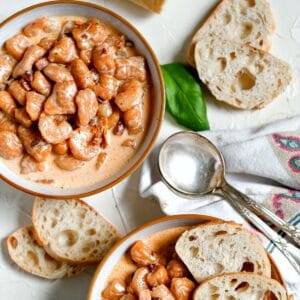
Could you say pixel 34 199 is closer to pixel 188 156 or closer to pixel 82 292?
pixel 82 292

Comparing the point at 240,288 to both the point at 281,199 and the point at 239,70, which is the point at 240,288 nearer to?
the point at 281,199

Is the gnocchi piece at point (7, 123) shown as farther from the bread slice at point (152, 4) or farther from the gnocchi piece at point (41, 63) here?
the bread slice at point (152, 4)

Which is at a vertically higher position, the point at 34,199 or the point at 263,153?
the point at 263,153

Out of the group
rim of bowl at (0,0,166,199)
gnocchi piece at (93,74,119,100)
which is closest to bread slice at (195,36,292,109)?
rim of bowl at (0,0,166,199)

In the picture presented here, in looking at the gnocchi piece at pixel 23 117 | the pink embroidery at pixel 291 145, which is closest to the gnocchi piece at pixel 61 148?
the gnocchi piece at pixel 23 117

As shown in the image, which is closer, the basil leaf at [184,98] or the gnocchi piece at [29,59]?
the gnocchi piece at [29,59]

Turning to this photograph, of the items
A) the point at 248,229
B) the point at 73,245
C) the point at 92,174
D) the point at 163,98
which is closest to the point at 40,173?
the point at 92,174
